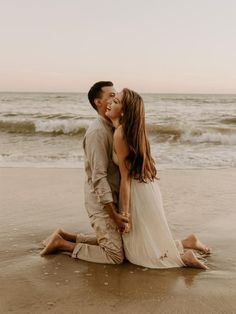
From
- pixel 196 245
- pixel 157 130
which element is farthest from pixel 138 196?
pixel 157 130

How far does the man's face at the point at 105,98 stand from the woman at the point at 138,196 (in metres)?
0.18

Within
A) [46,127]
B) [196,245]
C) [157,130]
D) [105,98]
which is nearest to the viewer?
[105,98]

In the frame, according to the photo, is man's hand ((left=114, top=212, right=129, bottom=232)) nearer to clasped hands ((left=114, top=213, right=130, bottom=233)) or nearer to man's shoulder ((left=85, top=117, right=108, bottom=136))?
clasped hands ((left=114, top=213, right=130, bottom=233))

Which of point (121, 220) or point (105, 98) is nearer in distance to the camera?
point (121, 220)

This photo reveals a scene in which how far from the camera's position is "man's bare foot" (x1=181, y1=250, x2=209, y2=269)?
4.10 m

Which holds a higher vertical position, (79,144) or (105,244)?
(105,244)

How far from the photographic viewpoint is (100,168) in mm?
4094

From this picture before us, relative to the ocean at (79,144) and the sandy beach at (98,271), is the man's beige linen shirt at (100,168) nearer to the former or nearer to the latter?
the sandy beach at (98,271)

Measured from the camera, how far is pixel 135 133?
13.3ft

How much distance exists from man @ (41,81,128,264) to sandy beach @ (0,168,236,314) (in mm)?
116

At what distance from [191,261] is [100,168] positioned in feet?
3.72

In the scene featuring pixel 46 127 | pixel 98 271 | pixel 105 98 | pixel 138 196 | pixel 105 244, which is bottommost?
pixel 46 127

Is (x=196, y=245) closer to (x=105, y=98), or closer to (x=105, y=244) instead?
(x=105, y=244)

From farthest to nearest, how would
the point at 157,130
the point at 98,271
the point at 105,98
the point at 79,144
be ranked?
the point at 157,130, the point at 79,144, the point at 105,98, the point at 98,271
